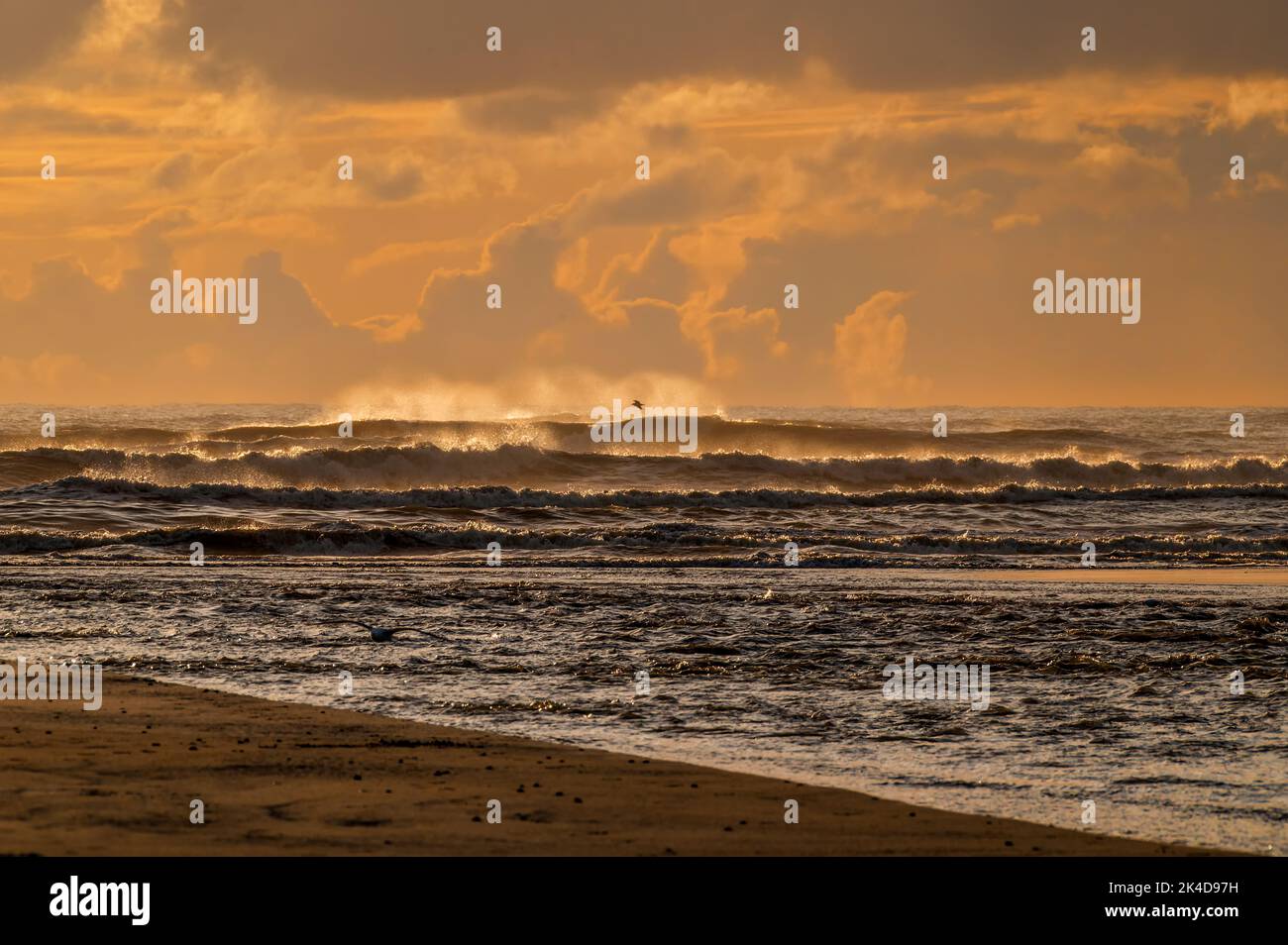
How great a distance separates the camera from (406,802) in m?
8.11

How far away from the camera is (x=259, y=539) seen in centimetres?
2870

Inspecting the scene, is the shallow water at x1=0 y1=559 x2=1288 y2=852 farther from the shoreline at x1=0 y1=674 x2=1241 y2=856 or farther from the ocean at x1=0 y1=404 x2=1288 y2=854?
the shoreline at x1=0 y1=674 x2=1241 y2=856

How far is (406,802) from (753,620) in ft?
29.5

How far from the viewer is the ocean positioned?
9797 mm

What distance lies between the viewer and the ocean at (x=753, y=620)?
9.80 metres

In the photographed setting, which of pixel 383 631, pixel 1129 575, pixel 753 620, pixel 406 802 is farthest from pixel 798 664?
pixel 1129 575

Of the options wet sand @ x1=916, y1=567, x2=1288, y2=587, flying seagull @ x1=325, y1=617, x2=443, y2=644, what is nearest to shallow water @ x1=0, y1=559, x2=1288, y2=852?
flying seagull @ x1=325, y1=617, x2=443, y2=644

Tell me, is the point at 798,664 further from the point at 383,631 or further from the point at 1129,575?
the point at 1129,575

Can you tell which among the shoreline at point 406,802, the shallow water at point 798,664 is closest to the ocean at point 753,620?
the shallow water at point 798,664

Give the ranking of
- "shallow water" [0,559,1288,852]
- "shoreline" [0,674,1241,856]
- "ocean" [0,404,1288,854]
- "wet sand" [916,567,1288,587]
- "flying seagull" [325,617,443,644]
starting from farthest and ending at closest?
"wet sand" [916,567,1288,587] < "flying seagull" [325,617,443,644] < "ocean" [0,404,1288,854] < "shallow water" [0,559,1288,852] < "shoreline" [0,674,1241,856]

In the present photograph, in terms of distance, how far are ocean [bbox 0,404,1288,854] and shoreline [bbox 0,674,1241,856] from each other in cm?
59
